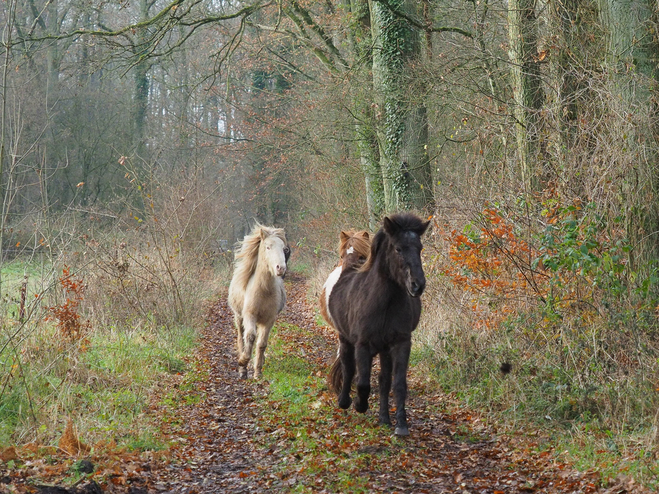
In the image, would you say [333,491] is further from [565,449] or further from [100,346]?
[100,346]

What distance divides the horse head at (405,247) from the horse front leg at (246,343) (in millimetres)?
4045

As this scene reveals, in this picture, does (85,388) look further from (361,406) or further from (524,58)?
(524,58)

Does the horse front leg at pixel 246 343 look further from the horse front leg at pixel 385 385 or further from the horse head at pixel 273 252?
the horse front leg at pixel 385 385

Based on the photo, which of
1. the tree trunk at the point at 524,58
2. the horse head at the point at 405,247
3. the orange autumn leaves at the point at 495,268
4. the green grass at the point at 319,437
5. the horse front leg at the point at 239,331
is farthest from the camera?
the horse front leg at the point at 239,331

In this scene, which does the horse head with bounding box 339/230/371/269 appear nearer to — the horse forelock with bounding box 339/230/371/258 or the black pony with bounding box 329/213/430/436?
the horse forelock with bounding box 339/230/371/258

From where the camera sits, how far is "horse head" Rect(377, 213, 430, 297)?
6133 mm

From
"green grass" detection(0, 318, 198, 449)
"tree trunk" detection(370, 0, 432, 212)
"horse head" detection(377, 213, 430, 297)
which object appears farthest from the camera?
"tree trunk" detection(370, 0, 432, 212)

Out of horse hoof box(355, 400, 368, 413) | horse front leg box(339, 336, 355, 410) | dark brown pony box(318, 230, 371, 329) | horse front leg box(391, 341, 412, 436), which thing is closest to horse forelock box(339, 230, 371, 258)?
dark brown pony box(318, 230, 371, 329)

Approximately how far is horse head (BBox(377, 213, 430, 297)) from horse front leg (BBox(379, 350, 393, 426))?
3.32 ft

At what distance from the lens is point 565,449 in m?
5.63

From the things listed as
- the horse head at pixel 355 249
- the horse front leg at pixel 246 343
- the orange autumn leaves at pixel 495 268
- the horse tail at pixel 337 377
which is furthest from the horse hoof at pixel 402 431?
the horse front leg at pixel 246 343

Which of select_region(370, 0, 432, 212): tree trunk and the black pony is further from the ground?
select_region(370, 0, 432, 212): tree trunk

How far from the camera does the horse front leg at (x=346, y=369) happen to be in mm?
7293

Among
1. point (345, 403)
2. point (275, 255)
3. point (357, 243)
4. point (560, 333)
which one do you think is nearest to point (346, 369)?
point (345, 403)
